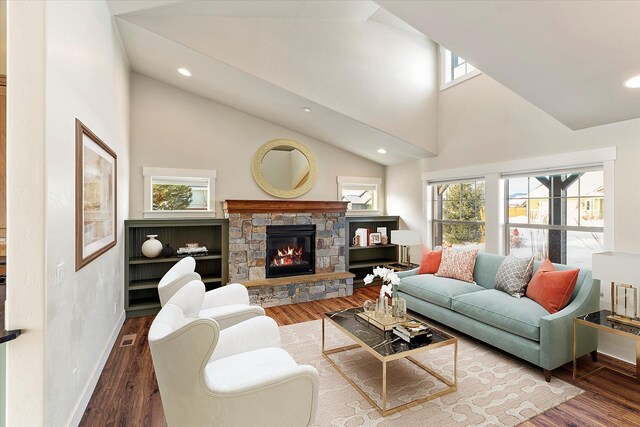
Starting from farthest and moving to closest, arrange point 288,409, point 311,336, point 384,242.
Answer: point 384,242 → point 311,336 → point 288,409

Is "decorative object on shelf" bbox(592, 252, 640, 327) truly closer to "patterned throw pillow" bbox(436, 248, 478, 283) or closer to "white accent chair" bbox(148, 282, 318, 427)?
"patterned throw pillow" bbox(436, 248, 478, 283)

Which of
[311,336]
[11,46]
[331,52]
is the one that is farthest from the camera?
A: [331,52]

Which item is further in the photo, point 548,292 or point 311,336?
point 311,336

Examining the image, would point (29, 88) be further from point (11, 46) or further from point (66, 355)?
point (66, 355)

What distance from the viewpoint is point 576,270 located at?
291 cm

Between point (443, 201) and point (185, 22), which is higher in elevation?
point (185, 22)

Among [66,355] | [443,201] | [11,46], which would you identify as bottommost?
[66,355]

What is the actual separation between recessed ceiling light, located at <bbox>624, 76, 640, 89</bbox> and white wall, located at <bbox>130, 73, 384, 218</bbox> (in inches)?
157

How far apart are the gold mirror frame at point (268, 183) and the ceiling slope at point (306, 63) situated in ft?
0.97

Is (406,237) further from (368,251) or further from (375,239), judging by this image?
(368,251)

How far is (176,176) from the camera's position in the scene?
185 inches

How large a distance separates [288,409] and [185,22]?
367cm

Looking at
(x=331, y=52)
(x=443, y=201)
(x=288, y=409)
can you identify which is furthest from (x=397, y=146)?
(x=288, y=409)

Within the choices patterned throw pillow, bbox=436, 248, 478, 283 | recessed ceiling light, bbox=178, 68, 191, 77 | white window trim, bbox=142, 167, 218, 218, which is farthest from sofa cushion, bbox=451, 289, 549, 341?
recessed ceiling light, bbox=178, 68, 191, 77
